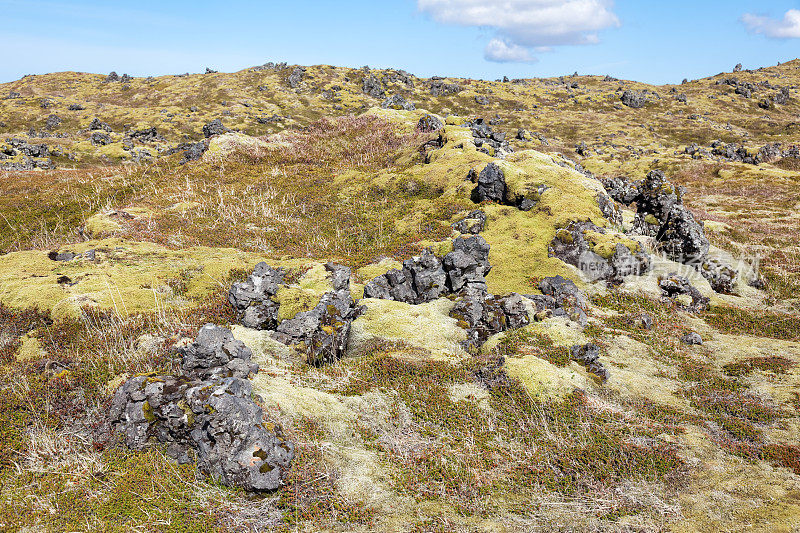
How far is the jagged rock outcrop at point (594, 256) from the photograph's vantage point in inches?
1009

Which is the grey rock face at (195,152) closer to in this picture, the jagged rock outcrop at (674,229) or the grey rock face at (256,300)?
the grey rock face at (256,300)

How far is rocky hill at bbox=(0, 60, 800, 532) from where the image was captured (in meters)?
9.94

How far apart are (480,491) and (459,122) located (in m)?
52.7

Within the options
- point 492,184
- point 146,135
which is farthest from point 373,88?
point 492,184

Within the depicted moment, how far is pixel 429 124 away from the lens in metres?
54.6

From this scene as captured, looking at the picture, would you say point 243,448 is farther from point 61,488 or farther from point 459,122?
point 459,122

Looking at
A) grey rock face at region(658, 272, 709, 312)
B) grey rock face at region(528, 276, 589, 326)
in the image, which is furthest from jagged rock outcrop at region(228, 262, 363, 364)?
grey rock face at region(658, 272, 709, 312)

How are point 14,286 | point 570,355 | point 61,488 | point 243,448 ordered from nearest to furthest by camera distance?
point 61,488 < point 243,448 < point 570,355 < point 14,286

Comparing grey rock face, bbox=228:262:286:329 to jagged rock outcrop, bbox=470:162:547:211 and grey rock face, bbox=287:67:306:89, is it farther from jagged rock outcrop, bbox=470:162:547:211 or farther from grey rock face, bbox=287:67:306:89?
grey rock face, bbox=287:67:306:89

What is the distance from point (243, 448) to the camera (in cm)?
1030

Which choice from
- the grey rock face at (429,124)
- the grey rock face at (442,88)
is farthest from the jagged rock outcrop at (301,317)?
the grey rock face at (442,88)

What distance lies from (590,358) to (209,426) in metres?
14.6

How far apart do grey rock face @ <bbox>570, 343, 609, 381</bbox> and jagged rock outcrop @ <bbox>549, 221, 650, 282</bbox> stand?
9659mm

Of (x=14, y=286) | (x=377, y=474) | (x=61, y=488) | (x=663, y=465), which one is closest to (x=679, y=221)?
(x=663, y=465)
